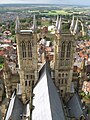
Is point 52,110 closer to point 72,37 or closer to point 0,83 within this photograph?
point 72,37

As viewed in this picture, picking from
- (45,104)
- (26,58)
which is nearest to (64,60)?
(26,58)

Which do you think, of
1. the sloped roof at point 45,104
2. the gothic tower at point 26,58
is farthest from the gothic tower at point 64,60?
the gothic tower at point 26,58

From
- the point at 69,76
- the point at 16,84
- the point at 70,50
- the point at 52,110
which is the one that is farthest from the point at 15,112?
the point at 70,50

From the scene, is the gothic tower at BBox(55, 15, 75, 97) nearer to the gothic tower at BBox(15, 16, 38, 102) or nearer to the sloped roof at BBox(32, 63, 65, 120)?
the sloped roof at BBox(32, 63, 65, 120)

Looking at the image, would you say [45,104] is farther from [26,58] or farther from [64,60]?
[64,60]

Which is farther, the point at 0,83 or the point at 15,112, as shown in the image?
the point at 0,83

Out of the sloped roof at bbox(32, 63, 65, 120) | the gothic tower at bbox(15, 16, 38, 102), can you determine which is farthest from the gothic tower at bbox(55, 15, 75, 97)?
the gothic tower at bbox(15, 16, 38, 102)
